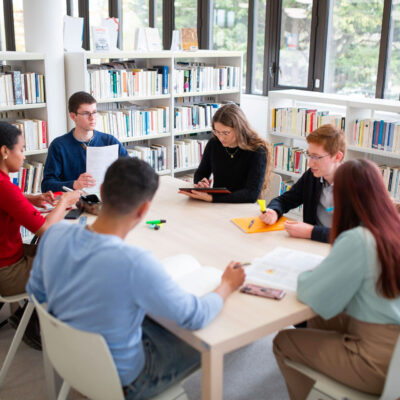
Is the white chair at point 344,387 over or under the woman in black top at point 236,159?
under

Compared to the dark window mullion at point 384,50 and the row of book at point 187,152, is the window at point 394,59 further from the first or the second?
the row of book at point 187,152

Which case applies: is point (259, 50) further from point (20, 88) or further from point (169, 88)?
point (20, 88)

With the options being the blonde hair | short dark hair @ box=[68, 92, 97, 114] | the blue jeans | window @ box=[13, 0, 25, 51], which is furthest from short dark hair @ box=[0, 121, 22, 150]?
window @ box=[13, 0, 25, 51]

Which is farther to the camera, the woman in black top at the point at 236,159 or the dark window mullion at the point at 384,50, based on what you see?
→ the dark window mullion at the point at 384,50

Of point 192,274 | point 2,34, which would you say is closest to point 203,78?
point 192,274

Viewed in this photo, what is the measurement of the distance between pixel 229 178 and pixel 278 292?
1.57m

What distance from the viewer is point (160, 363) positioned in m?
1.72

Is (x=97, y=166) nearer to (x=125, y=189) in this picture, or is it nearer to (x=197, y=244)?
(x=197, y=244)

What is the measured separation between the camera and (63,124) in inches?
173

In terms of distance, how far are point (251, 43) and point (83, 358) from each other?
16.3 ft

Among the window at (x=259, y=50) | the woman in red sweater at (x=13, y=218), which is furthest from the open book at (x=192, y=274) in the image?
the window at (x=259, y=50)

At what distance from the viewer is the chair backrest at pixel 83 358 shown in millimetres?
1476

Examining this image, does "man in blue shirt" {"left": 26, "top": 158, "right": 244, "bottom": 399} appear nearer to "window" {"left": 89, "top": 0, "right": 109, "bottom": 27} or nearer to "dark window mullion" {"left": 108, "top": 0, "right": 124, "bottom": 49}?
"dark window mullion" {"left": 108, "top": 0, "right": 124, "bottom": 49}

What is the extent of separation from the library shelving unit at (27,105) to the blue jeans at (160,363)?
283 centimetres
